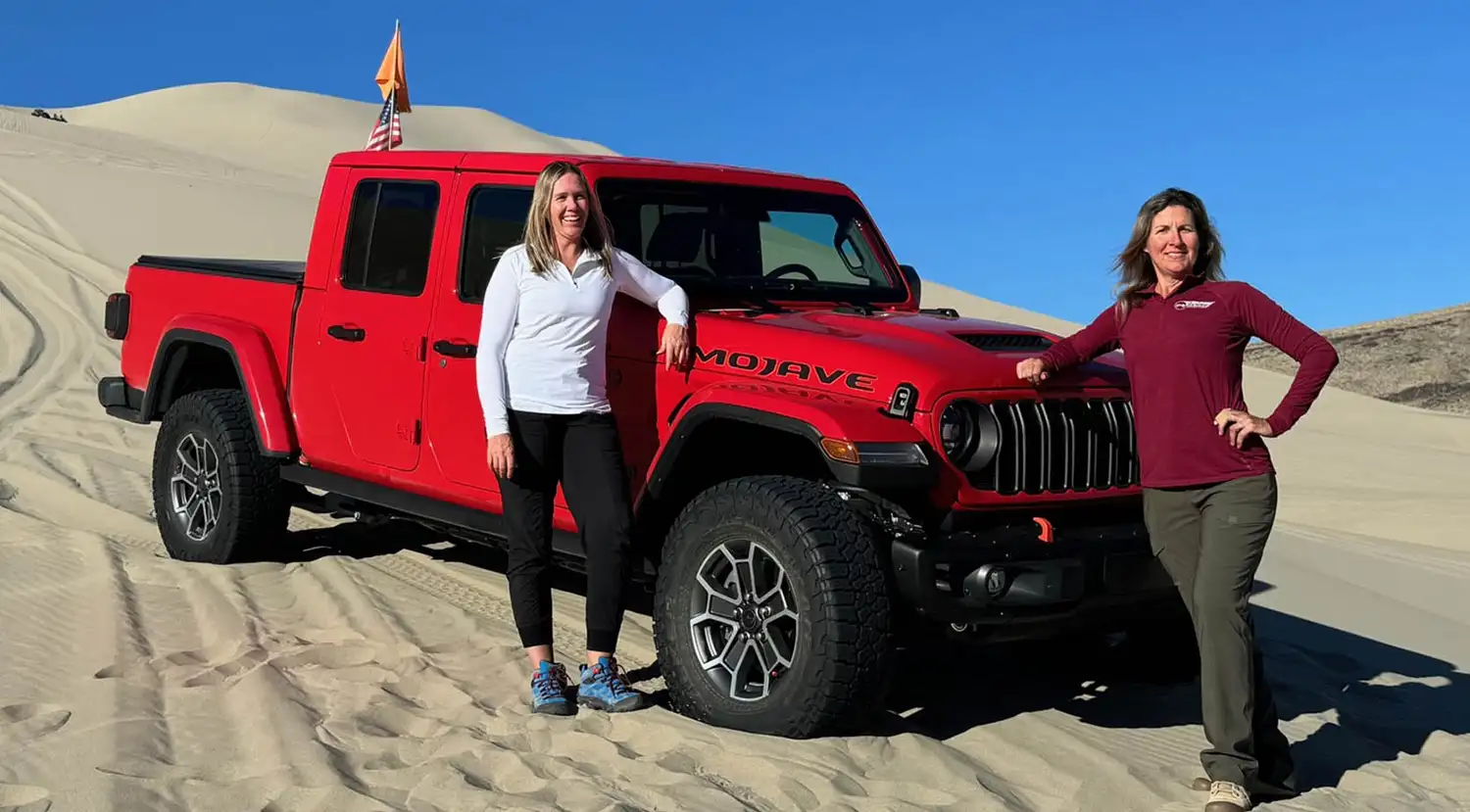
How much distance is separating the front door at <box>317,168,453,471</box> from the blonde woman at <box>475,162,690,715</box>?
1100 millimetres

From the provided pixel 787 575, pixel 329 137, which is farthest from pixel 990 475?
pixel 329 137

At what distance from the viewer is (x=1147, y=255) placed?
15.0 feet

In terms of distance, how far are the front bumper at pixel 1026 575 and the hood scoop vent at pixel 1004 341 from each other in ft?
2.09

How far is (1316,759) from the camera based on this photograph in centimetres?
502

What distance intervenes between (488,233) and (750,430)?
1.53 m

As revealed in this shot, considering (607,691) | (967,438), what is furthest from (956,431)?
(607,691)

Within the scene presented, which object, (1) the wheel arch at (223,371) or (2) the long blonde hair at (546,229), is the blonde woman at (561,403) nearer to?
(2) the long blonde hair at (546,229)

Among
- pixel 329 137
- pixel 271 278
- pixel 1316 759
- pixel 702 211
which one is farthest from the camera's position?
pixel 329 137

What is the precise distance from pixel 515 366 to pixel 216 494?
9.49 ft

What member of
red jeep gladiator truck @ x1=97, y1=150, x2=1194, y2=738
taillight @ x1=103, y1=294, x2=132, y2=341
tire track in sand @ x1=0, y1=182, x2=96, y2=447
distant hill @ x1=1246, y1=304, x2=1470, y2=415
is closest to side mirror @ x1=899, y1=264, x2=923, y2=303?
red jeep gladiator truck @ x1=97, y1=150, x2=1194, y2=738

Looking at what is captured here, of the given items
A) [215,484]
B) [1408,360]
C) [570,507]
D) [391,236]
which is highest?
[1408,360]

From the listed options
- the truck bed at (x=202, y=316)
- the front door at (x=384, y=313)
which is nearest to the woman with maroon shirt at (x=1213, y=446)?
the front door at (x=384, y=313)

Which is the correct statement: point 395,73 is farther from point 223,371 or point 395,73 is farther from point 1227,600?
point 1227,600

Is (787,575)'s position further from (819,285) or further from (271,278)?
(271,278)
